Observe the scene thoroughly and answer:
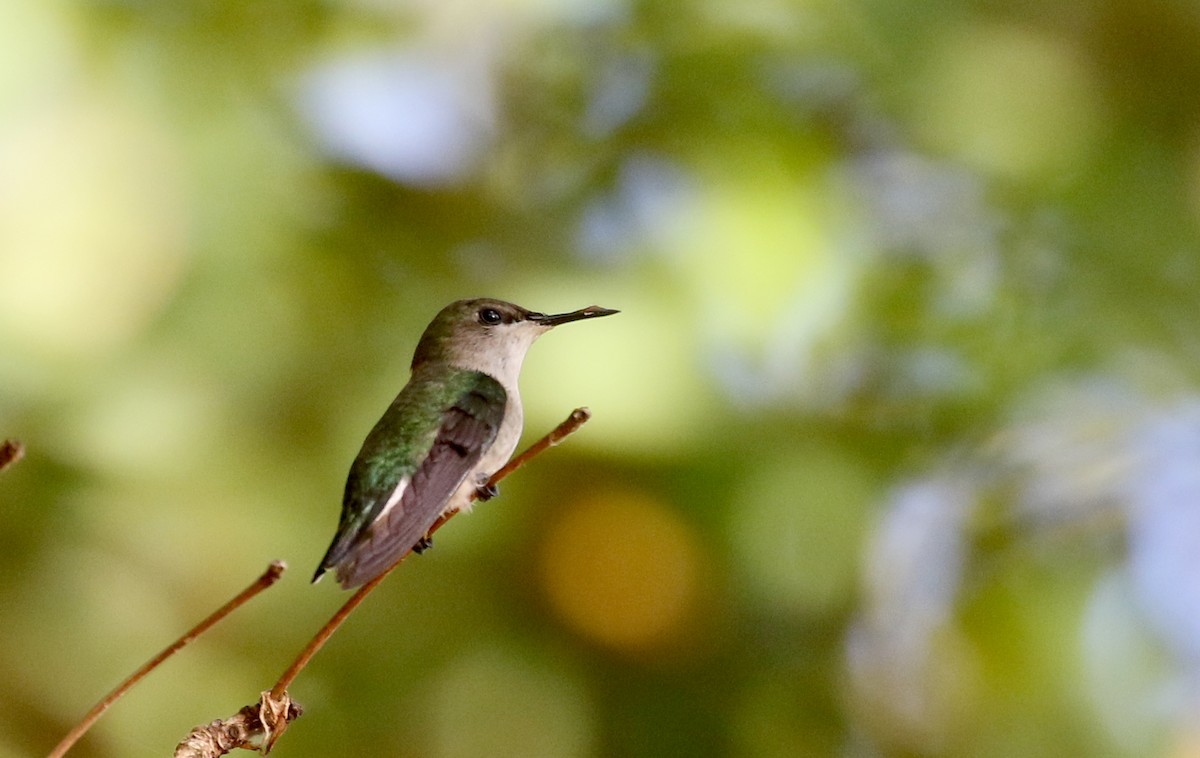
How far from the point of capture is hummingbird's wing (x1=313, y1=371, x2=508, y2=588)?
156 centimetres

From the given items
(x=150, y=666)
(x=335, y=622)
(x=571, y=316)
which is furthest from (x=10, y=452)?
(x=571, y=316)

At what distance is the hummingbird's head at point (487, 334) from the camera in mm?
2623

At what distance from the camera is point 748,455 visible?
127 inches

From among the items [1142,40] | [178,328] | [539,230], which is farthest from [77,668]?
[1142,40]

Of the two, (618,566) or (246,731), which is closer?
(246,731)

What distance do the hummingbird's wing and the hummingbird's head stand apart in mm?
177

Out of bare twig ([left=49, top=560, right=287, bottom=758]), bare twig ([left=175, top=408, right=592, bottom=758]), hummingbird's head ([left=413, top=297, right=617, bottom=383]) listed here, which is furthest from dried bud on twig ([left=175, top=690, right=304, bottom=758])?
hummingbird's head ([left=413, top=297, right=617, bottom=383])

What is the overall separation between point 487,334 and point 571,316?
0.72 m

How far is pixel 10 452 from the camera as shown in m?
0.74

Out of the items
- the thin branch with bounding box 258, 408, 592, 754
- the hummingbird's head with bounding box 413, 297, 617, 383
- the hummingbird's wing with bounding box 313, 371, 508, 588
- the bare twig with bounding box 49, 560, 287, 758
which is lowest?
the bare twig with bounding box 49, 560, 287, 758

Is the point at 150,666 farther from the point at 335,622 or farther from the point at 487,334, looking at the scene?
the point at 487,334

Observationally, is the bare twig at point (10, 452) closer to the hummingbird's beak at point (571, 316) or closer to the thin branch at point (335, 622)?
the thin branch at point (335, 622)

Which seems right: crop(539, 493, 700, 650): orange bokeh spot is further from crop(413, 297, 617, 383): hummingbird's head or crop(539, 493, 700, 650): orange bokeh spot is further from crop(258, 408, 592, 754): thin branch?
crop(258, 408, 592, 754): thin branch

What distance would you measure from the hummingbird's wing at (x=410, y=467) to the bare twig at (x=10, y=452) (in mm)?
658
